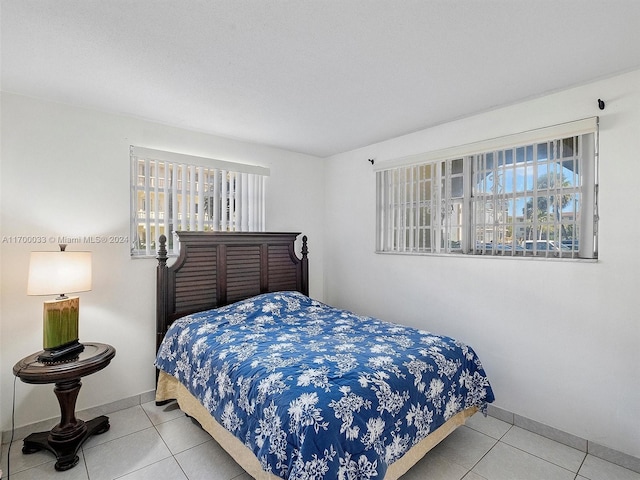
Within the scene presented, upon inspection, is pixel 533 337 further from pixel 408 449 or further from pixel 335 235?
pixel 335 235

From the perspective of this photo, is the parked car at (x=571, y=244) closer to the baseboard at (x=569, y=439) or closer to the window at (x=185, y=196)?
the baseboard at (x=569, y=439)

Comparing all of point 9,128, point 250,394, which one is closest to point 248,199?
point 9,128

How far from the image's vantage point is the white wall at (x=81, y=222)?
2277mm

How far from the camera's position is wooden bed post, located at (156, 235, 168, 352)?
279cm

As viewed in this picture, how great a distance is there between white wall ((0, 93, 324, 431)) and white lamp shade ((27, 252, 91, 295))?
0.41 metres

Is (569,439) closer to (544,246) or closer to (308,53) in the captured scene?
(544,246)

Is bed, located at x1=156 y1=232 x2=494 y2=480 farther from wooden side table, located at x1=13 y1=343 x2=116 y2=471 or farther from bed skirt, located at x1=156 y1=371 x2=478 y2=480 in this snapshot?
wooden side table, located at x1=13 y1=343 x2=116 y2=471

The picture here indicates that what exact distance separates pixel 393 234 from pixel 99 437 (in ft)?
9.76

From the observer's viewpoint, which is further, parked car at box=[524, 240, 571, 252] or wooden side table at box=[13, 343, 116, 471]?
parked car at box=[524, 240, 571, 252]

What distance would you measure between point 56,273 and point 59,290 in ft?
0.36

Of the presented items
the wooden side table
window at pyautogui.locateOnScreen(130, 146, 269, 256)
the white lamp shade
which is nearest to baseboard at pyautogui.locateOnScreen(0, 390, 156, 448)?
the wooden side table

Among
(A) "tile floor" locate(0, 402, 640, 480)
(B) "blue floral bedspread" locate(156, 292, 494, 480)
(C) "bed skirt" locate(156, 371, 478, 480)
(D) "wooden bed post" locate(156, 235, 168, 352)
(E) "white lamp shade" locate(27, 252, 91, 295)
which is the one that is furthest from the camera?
(D) "wooden bed post" locate(156, 235, 168, 352)

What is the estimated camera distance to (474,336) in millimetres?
2703

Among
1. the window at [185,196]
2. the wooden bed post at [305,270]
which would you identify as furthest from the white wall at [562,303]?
the window at [185,196]
